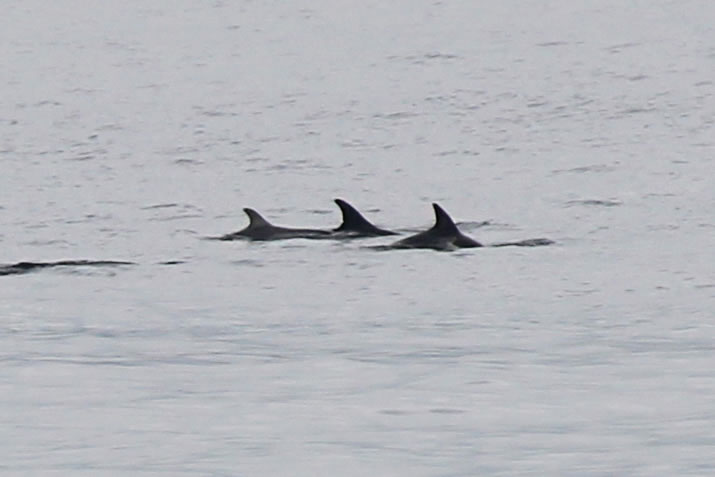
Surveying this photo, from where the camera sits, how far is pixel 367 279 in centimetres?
1338

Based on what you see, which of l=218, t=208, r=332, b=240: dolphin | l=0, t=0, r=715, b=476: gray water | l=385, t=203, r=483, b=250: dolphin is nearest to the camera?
l=0, t=0, r=715, b=476: gray water

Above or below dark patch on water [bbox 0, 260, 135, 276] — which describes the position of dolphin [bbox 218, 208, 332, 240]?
below

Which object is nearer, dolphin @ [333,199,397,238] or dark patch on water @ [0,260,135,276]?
dark patch on water @ [0,260,135,276]

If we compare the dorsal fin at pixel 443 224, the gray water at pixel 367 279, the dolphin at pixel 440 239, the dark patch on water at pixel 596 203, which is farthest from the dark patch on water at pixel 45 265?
the dark patch on water at pixel 596 203

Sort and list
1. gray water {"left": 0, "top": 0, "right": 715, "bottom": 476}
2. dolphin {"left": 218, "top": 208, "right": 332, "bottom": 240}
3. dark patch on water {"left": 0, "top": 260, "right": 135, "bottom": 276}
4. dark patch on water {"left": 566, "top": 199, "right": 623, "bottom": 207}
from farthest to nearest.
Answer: dark patch on water {"left": 566, "top": 199, "right": 623, "bottom": 207} → dolphin {"left": 218, "top": 208, "right": 332, "bottom": 240} → dark patch on water {"left": 0, "top": 260, "right": 135, "bottom": 276} → gray water {"left": 0, "top": 0, "right": 715, "bottom": 476}

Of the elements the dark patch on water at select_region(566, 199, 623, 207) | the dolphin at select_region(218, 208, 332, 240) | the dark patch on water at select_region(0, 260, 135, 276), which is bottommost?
the dark patch on water at select_region(566, 199, 623, 207)

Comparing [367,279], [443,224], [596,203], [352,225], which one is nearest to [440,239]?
[443,224]

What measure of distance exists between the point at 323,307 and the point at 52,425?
12.9 feet

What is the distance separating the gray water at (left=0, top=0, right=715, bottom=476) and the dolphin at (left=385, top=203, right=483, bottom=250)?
1.02 feet

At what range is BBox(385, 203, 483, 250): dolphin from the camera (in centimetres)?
1513

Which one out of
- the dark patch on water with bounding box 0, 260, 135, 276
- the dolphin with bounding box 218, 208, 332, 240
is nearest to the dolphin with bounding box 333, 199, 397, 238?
the dolphin with bounding box 218, 208, 332, 240

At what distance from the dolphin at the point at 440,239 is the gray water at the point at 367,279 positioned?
0.31 meters

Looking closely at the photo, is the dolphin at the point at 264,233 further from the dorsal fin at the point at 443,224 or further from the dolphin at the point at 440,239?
the dorsal fin at the point at 443,224

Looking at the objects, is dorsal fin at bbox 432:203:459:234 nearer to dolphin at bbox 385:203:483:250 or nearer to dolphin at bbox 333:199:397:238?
dolphin at bbox 385:203:483:250
